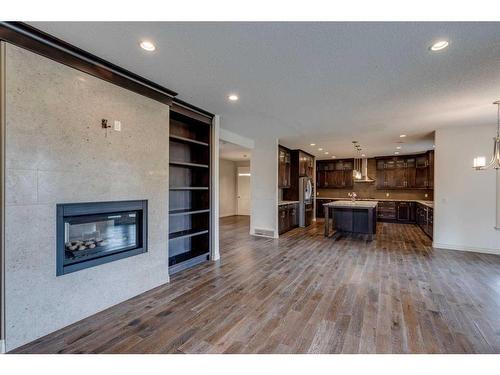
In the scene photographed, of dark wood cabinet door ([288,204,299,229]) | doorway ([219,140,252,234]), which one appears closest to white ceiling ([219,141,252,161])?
doorway ([219,140,252,234])

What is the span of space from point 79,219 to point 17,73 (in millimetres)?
1372

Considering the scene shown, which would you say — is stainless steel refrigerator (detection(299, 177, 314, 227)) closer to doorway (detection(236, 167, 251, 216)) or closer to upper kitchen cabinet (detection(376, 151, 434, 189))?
upper kitchen cabinet (detection(376, 151, 434, 189))

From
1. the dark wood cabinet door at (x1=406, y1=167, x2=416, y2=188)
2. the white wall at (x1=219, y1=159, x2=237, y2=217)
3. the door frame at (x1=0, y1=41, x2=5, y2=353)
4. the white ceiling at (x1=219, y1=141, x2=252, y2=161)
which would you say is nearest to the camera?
the door frame at (x1=0, y1=41, x2=5, y2=353)

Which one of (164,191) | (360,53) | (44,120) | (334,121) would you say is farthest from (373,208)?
(44,120)

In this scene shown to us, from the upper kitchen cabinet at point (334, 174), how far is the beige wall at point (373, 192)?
0.93ft

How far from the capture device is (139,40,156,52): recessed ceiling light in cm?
216

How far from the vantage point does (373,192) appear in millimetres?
10125

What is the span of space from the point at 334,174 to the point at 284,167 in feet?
13.2

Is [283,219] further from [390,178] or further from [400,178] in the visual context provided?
[400,178]

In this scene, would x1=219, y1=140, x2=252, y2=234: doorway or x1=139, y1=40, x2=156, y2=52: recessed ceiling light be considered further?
x1=219, y1=140, x2=252, y2=234: doorway

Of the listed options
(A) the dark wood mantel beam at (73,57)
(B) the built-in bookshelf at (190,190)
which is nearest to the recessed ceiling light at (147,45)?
(A) the dark wood mantel beam at (73,57)

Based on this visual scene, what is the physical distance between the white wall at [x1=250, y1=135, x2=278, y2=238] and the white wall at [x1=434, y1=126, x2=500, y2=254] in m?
3.76

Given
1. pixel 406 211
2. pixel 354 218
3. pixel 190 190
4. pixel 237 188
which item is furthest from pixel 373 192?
pixel 190 190

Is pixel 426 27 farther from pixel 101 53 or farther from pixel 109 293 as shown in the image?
pixel 109 293
